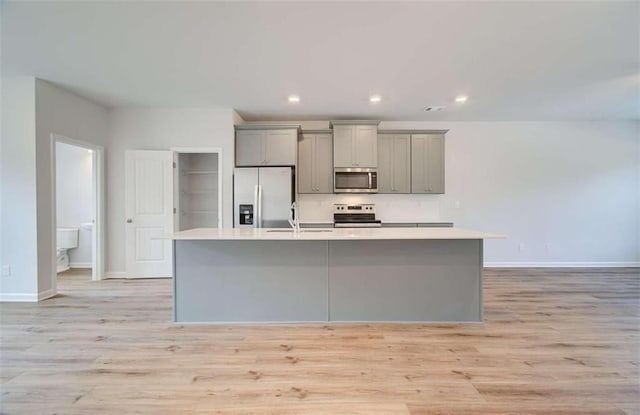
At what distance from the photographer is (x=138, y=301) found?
12.1 ft

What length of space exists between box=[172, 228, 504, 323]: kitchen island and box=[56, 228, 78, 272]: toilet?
3947 mm

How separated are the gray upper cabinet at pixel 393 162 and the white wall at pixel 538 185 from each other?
45 cm

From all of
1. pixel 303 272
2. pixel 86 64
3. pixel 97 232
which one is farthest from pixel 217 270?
pixel 97 232

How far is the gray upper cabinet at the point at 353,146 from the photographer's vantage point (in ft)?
16.9

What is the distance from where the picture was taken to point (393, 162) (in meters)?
5.29

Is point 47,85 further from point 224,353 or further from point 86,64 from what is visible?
point 224,353

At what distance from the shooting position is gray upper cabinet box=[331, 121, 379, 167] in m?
5.15

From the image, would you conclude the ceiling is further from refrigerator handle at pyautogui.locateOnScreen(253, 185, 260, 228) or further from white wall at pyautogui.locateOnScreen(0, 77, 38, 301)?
refrigerator handle at pyautogui.locateOnScreen(253, 185, 260, 228)

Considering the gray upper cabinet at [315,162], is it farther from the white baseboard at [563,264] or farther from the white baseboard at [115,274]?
the white baseboard at [563,264]

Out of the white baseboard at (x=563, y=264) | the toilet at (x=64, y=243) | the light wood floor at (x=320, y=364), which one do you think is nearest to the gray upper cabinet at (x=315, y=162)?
the light wood floor at (x=320, y=364)

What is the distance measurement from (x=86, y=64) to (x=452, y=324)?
15.1 ft

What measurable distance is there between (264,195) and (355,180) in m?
1.55

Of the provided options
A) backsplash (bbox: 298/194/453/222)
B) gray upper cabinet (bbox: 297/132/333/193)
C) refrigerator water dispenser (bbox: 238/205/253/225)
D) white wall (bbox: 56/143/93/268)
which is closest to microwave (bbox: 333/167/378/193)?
gray upper cabinet (bbox: 297/132/333/193)

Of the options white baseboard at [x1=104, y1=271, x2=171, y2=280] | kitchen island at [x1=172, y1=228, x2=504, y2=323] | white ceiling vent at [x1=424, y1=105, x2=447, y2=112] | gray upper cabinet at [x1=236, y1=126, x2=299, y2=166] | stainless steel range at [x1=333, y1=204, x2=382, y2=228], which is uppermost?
white ceiling vent at [x1=424, y1=105, x2=447, y2=112]
